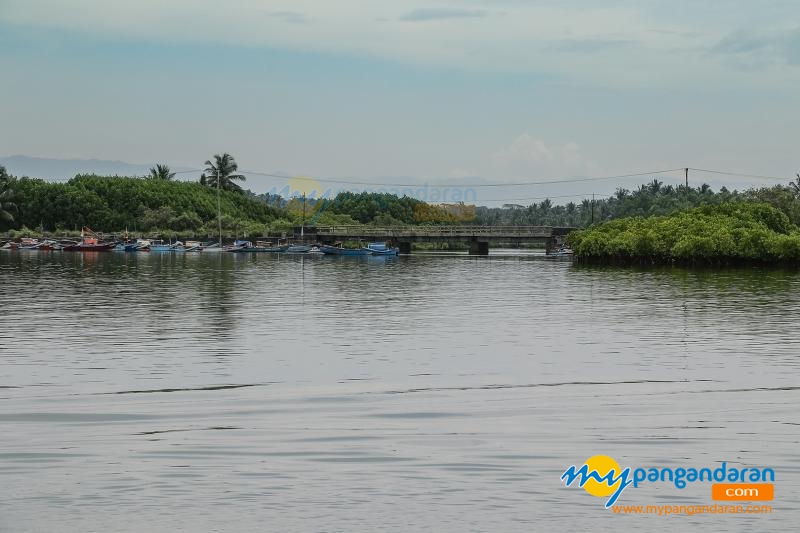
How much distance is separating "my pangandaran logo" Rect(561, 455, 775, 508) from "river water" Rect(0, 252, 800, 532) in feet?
0.98

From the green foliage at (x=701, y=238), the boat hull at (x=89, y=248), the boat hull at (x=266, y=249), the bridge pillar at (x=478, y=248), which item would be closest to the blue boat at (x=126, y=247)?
the boat hull at (x=89, y=248)

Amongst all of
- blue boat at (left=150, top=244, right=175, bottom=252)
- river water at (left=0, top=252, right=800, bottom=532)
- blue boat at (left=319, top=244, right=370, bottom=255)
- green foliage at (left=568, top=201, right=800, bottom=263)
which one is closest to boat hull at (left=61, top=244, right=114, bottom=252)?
blue boat at (left=150, top=244, right=175, bottom=252)

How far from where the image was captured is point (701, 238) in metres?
110

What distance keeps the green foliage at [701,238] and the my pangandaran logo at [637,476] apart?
9380 centimetres

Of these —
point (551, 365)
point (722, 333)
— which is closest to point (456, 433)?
point (551, 365)

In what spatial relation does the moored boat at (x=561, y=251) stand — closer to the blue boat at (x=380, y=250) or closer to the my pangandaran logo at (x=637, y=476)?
the blue boat at (x=380, y=250)

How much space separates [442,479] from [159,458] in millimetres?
4788

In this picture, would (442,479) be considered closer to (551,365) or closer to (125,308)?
(551,365)

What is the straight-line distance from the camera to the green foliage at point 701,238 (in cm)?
10738

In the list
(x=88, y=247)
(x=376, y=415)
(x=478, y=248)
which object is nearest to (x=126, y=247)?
(x=88, y=247)

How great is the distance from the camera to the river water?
14.4 meters

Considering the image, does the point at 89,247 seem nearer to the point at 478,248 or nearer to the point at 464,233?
the point at 464,233

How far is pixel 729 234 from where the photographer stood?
359 ft

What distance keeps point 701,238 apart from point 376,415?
93.7m
